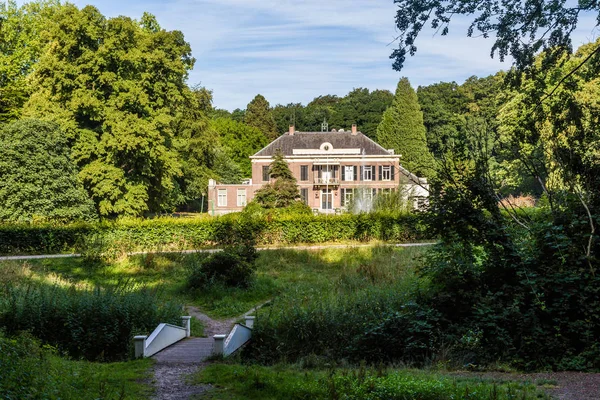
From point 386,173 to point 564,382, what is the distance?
47805 mm

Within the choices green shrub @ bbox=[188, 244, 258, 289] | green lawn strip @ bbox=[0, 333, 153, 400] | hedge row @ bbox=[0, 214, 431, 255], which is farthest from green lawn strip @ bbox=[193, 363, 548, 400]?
hedge row @ bbox=[0, 214, 431, 255]

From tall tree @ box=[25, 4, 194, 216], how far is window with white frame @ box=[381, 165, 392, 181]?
87.5ft

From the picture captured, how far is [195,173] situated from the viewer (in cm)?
4438

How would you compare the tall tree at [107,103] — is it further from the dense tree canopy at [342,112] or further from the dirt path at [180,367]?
the dense tree canopy at [342,112]

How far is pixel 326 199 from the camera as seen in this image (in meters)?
57.2

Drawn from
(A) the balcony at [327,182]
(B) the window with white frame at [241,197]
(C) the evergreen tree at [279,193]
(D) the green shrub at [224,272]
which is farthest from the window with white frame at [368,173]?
(D) the green shrub at [224,272]

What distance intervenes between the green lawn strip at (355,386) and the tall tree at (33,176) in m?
22.6

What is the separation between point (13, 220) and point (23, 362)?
23.2 m

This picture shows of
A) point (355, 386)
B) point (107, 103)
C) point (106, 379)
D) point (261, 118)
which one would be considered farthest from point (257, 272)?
point (261, 118)

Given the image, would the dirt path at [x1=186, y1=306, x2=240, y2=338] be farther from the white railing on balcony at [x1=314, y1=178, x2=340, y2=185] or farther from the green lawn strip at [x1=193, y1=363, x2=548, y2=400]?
the white railing on balcony at [x1=314, y1=178, x2=340, y2=185]

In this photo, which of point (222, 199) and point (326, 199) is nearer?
point (222, 199)

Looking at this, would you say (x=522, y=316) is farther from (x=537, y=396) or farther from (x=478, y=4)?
(x=478, y=4)

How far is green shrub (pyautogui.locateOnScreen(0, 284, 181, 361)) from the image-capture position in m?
12.8

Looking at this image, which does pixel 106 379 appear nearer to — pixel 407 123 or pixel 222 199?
pixel 222 199
